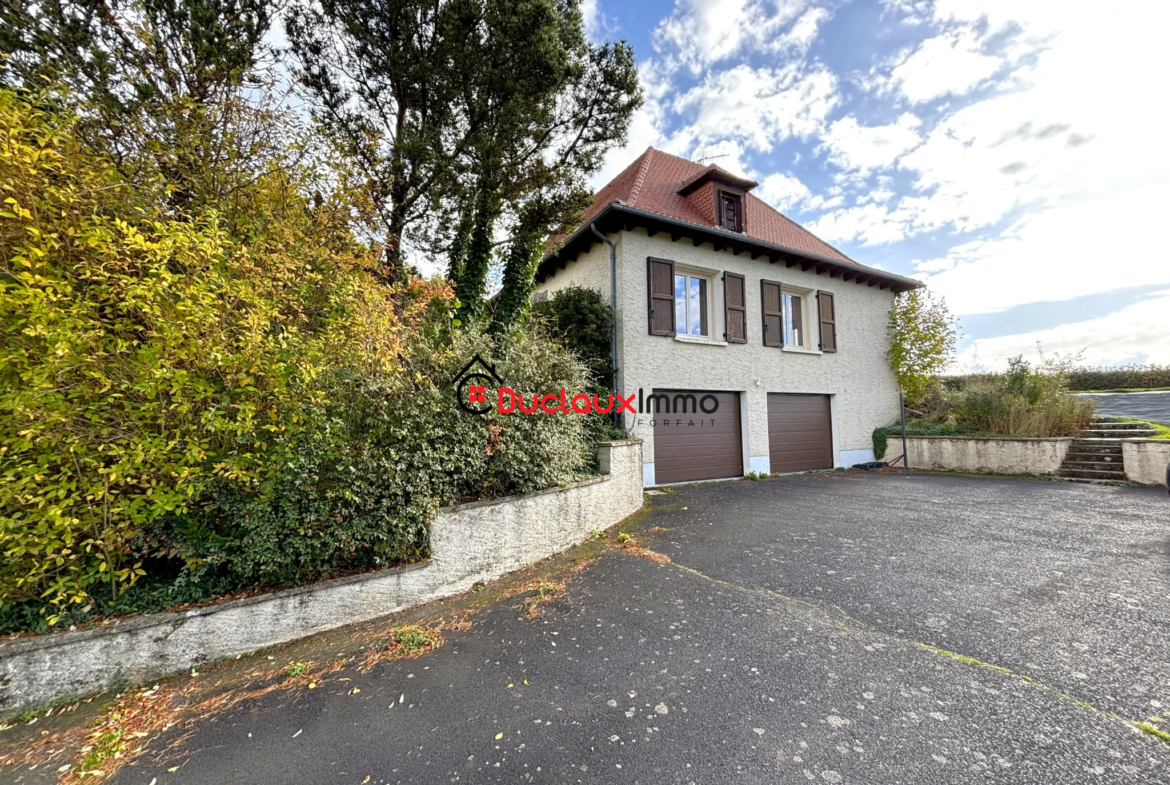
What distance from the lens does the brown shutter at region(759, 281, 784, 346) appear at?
9.69m

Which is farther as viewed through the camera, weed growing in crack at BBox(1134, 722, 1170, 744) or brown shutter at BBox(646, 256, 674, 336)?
brown shutter at BBox(646, 256, 674, 336)

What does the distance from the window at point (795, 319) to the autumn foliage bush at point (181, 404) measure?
9.06 meters

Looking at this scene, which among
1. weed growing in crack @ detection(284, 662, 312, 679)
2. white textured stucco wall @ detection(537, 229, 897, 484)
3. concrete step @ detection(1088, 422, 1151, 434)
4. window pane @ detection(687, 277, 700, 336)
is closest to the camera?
weed growing in crack @ detection(284, 662, 312, 679)

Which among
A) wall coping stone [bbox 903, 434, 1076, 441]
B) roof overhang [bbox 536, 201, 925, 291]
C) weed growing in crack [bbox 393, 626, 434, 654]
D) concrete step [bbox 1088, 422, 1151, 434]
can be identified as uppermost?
roof overhang [bbox 536, 201, 925, 291]

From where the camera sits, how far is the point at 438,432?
3.65 metres

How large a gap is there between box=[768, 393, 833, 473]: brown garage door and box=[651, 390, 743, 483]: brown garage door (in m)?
1.09

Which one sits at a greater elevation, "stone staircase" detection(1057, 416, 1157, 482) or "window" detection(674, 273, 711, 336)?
"window" detection(674, 273, 711, 336)

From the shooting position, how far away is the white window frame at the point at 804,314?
10.2 m

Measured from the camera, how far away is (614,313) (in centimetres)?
806

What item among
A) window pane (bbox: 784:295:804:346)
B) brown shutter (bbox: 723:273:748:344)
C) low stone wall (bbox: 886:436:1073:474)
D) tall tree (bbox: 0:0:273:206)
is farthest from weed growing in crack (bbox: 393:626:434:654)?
low stone wall (bbox: 886:436:1073:474)

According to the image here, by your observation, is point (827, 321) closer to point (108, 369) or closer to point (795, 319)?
point (795, 319)

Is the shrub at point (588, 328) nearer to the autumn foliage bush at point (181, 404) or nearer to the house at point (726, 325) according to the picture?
the house at point (726, 325)

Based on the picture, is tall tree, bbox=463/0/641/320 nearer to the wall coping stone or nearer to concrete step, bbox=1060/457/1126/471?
the wall coping stone

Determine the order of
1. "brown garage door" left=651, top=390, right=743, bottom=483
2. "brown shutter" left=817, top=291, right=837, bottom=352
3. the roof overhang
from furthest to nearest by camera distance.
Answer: "brown shutter" left=817, top=291, right=837, bottom=352, "brown garage door" left=651, top=390, right=743, bottom=483, the roof overhang
